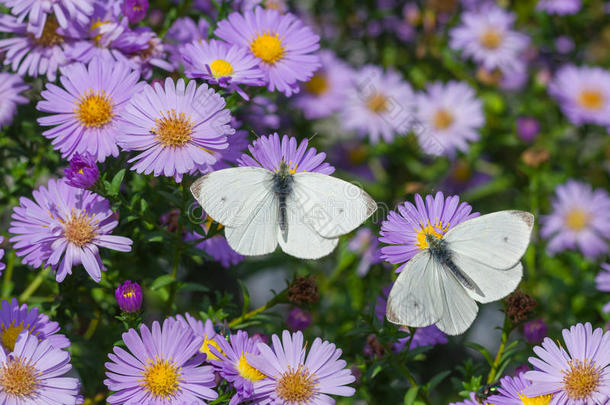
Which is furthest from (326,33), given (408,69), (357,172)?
(357,172)

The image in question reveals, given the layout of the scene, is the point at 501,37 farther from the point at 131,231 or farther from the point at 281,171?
the point at 131,231

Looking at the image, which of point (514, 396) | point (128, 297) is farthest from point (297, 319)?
point (514, 396)

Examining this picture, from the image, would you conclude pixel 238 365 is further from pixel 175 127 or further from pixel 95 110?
pixel 95 110

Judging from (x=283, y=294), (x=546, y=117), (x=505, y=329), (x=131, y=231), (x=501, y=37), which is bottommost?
(x=505, y=329)

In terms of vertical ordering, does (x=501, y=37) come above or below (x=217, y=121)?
above

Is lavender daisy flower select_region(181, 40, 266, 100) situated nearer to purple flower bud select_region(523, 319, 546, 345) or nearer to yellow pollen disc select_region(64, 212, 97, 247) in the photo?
yellow pollen disc select_region(64, 212, 97, 247)

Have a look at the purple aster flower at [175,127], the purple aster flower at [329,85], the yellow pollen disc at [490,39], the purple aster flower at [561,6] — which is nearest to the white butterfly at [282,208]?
the purple aster flower at [175,127]
